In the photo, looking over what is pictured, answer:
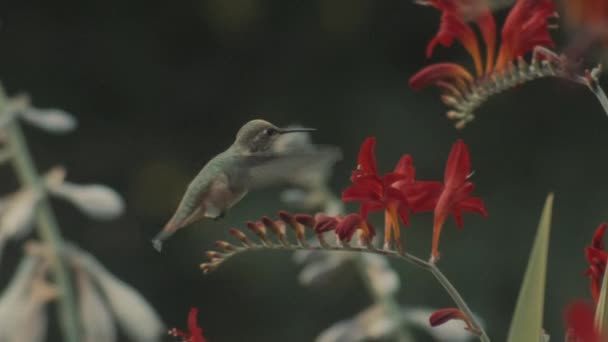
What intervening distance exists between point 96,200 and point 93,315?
6.7 inches

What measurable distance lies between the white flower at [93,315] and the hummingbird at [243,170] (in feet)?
1.26

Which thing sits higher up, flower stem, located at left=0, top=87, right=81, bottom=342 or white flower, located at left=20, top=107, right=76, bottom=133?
white flower, located at left=20, top=107, right=76, bottom=133

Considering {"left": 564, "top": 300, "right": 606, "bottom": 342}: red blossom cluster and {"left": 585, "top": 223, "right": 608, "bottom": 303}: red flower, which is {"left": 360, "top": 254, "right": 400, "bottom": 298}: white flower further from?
{"left": 564, "top": 300, "right": 606, "bottom": 342}: red blossom cluster

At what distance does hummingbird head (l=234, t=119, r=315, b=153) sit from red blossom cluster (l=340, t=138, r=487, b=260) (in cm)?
38

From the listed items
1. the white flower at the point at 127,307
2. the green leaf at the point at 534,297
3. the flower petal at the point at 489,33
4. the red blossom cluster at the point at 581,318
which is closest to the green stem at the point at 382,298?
the white flower at the point at 127,307

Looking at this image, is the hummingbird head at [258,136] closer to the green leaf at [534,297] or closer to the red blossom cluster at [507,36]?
the red blossom cluster at [507,36]

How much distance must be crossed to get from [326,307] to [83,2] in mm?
1867

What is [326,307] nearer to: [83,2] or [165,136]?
[165,136]

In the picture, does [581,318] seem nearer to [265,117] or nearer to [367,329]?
[367,329]

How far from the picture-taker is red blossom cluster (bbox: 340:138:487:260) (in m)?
1.21

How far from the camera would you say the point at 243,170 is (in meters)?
1.65

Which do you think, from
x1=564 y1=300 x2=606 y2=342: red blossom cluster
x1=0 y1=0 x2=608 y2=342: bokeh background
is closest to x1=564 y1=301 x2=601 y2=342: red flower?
x1=564 y1=300 x2=606 y2=342: red blossom cluster

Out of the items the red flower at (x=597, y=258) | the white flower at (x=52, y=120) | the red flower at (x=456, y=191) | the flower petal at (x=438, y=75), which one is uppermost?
the flower petal at (x=438, y=75)

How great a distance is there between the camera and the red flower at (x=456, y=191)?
4.14 ft
